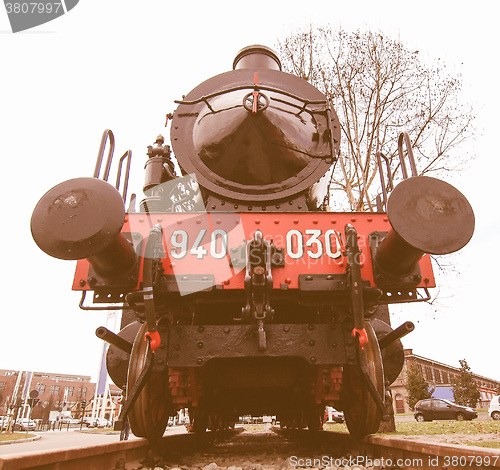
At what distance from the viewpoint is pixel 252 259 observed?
2.51 m

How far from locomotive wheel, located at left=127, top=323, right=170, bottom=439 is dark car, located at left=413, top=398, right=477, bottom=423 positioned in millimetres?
20185

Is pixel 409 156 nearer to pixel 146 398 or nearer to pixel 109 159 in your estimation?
pixel 109 159

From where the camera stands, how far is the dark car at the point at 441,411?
768 inches

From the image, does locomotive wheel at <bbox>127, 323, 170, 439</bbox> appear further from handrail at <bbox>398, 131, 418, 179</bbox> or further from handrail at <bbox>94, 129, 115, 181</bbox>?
handrail at <bbox>398, 131, 418, 179</bbox>

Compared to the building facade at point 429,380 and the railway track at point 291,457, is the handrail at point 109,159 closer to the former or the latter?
the railway track at point 291,457

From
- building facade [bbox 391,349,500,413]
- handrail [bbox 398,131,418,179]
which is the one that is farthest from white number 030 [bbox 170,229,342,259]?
building facade [bbox 391,349,500,413]

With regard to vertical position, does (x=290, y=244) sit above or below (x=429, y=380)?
below

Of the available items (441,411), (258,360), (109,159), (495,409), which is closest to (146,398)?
(258,360)

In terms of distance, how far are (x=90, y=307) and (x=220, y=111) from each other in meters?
1.72

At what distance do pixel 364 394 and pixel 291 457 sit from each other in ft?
2.16

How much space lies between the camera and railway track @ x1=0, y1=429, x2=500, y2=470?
163 cm

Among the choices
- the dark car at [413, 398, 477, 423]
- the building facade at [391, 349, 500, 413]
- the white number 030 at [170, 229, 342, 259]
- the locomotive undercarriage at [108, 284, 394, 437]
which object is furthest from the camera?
the building facade at [391, 349, 500, 413]

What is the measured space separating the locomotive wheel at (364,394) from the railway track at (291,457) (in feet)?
0.33

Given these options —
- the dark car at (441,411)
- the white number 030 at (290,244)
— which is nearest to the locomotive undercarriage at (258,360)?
the white number 030 at (290,244)
